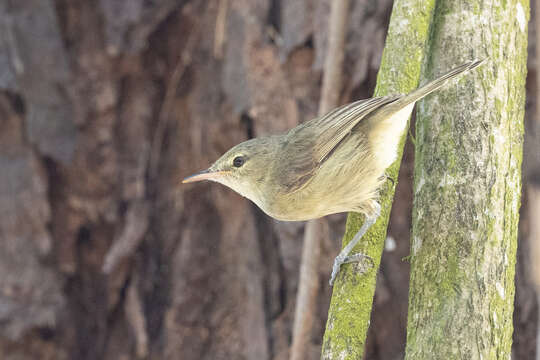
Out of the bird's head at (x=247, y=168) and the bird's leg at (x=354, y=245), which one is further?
the bird's head at (x=247, y=168)

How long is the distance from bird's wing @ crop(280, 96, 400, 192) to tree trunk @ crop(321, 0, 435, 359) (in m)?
0.23

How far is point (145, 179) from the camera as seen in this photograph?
5.07m

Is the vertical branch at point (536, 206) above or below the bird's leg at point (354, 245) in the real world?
above

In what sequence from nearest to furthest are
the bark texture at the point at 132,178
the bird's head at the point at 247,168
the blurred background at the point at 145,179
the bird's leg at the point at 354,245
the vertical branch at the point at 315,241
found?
1. the bird's leg at the point at 354,245
2. the bird's head at the point at 247,168
3. the vertical branch at the point at 315,241
4. the blurred background at the point at 145,179
5. the bark texture at the point at 132,178

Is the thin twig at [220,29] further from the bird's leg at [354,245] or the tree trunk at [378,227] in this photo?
the bird's leg at [354,245]

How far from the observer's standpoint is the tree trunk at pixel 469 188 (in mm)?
2283

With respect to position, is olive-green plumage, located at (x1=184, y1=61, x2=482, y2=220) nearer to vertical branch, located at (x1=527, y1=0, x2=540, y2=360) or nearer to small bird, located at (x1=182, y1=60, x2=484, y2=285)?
small bird, located at (x1=182, y1=60, x2=484, y2=285)

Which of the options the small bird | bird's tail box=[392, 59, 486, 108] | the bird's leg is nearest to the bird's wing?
the small bird

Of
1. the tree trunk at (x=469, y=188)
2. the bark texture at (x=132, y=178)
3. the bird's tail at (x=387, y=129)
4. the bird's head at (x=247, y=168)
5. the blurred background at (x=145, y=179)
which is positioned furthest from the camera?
the bark texture at (x=132, y=178)

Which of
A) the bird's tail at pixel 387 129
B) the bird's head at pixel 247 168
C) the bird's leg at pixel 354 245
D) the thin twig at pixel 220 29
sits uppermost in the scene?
the thin twig at pixel 220 29

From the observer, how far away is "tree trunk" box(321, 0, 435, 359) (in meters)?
2.35

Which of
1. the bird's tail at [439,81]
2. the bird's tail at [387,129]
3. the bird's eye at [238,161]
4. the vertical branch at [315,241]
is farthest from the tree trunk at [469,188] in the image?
the bird's eye at [238,161]

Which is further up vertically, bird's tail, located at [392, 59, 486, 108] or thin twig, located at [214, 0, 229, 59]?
thin twig, located at [214, 0, 229, 59]

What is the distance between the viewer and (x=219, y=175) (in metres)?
3.53
